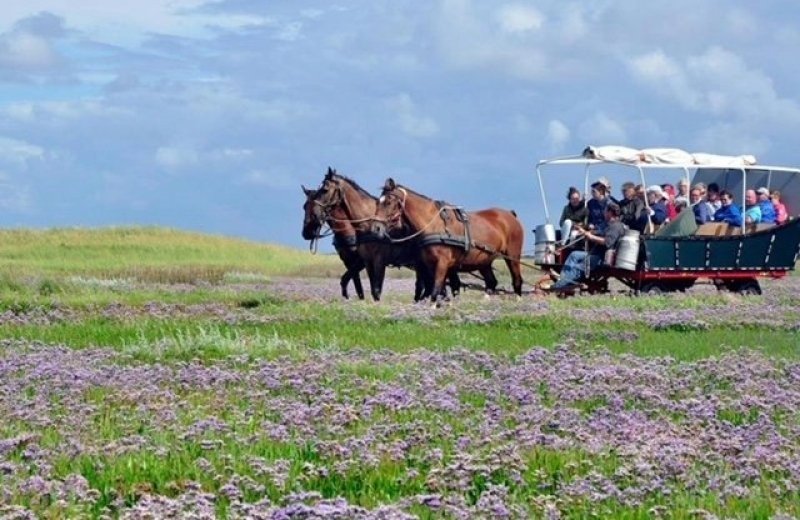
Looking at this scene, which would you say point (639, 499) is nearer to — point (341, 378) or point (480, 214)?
point (341, 378)

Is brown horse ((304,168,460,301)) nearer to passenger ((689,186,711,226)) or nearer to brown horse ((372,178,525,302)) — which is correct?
brown horse ((372,178,525,302))

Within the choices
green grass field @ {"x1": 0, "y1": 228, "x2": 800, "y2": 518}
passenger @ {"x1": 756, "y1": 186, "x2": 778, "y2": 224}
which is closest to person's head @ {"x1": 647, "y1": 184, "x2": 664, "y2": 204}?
passenger @ {"x1": 756, "y1": 186, "x2": 778, "y2": 224}

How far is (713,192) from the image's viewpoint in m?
32.5

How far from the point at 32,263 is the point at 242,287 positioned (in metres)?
17.3

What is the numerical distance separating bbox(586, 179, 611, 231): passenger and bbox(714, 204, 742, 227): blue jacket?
3093mm

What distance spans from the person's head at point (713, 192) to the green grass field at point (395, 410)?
10227mm

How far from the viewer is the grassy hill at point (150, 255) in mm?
47844

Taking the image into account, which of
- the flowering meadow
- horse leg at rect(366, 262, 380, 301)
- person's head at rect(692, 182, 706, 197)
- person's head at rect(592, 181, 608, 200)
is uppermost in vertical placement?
person's head at rect(692, 182, 706, 197)

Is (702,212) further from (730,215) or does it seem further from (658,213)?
(658,213)

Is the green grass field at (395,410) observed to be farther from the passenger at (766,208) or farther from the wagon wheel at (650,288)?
the passenger at (766,208)

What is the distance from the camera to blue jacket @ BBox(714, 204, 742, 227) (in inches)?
1238

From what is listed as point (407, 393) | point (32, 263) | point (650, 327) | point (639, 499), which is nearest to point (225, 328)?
point (650, 327)

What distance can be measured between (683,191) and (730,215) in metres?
1.60

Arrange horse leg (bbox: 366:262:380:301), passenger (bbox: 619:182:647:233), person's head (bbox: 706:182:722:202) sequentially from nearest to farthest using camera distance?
1. horse leg (bbox: 366:262:380:301)
2. passenger (bbox: 619:182:647:233)
3. person's head (bbox: 706:182:722:202)
